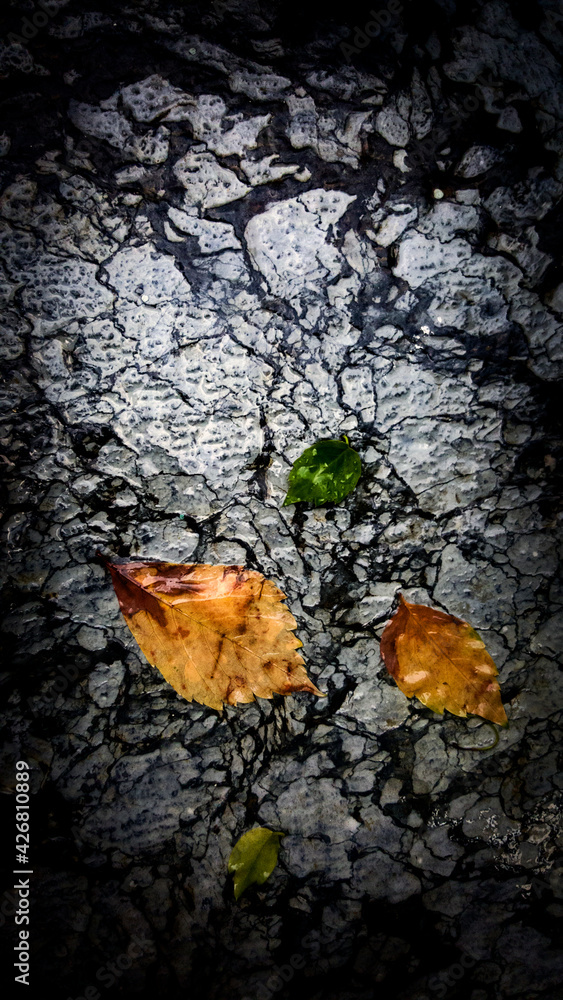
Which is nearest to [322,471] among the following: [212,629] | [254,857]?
[212,629]

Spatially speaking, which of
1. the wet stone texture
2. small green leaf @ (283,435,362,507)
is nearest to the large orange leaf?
the wet stone texture

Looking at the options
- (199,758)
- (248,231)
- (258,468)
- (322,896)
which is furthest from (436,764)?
(248,231)

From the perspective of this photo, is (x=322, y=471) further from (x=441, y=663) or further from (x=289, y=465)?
(x=441, y=663)

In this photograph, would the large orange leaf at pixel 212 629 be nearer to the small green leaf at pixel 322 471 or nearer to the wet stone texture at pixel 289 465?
the wet stone texture at pixel 289 465

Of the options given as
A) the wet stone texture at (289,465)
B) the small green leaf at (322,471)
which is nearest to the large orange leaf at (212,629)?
the wet stone texture at (289,465)

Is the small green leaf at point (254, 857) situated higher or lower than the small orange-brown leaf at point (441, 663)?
lower

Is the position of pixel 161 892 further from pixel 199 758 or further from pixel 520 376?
pixel 520 376
